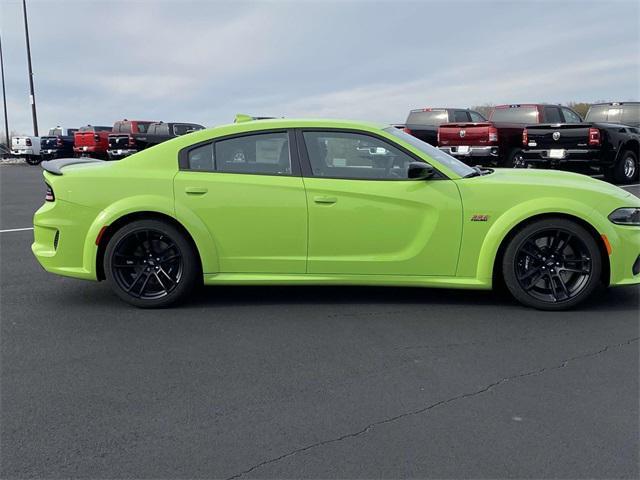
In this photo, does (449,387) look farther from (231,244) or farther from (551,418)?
(231,244)

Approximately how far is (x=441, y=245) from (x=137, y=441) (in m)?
2.72

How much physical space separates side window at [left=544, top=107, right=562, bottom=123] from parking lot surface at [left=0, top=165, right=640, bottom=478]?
39.6 feet

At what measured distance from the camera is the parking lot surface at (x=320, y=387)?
2.70 meters

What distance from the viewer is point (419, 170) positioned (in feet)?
15.3

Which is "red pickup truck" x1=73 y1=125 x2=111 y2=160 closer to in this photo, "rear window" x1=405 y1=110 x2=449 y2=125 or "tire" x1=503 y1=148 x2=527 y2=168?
"rear window" x1=405 y1=110 x2=449 y2=125

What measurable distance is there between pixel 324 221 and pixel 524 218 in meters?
1.52

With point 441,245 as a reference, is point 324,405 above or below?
below

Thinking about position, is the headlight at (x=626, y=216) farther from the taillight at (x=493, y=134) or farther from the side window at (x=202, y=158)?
the taillight at (x=493, y=134)

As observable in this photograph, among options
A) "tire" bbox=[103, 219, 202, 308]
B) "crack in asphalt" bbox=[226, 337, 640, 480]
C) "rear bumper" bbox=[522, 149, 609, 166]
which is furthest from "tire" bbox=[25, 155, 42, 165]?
"crack in asphalt" bbox=[226, 337, 640, 480]

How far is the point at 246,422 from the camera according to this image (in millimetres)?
3025

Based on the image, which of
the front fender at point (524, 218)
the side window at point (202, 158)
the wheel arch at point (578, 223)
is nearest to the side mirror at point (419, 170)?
the front fender at point (524, 218)

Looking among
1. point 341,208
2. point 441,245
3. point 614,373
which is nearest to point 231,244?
point 341,208

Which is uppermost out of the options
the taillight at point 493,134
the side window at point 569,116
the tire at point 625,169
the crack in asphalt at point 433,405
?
the side window at point 569,116

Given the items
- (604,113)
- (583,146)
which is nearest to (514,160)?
(583,146)
